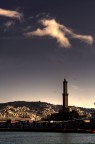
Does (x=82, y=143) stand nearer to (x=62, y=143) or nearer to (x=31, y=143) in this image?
(x=62, y=143)

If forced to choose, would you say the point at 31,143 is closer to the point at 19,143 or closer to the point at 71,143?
the point at 19,143

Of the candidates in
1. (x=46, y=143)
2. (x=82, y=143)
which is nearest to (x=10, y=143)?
(x=46, y=143)

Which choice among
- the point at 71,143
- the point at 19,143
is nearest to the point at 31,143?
the point at 19,143

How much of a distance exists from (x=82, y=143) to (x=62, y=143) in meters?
5.62

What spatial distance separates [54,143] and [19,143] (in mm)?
9698

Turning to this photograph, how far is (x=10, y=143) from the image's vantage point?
4579 inches

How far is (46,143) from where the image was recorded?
4626 inches

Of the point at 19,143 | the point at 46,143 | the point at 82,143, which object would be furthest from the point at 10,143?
the point at 82,143

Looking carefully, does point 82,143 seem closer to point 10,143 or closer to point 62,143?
point 62,143

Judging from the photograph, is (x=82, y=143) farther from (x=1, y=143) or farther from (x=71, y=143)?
(x=1, y=143)

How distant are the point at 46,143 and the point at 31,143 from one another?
13.8 ft

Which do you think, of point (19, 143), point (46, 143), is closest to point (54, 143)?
point (46, 143)

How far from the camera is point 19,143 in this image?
382 ft

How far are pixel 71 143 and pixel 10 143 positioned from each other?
16.9 metres
